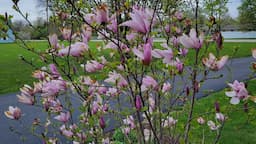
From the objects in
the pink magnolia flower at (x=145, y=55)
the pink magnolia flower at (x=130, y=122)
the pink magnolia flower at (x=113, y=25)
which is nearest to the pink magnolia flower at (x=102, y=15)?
the pink magnolia flower at (x=113, y=25)

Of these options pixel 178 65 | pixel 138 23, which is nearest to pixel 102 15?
pixel 138 23

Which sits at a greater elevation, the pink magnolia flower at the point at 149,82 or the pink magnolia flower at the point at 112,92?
the pink magnolia flower at the point at 149,82

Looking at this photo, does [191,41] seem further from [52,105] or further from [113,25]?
[52,105]

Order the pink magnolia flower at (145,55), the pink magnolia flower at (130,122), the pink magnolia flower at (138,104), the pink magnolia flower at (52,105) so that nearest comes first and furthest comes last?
1. the pink magnolia flower at (145,55)
2. the pink magnolia flower at (138,104)
3. the pink magnolia flower at (52,105)
4. the pink magnolia flower at (130,122)

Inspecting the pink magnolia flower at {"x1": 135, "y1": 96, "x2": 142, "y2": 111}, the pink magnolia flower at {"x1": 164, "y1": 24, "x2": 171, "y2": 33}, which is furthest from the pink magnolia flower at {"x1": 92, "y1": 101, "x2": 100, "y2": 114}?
the pink magnolia flower at {"x1": 164, "y1": 24, "x2": 171, "y2": 33}

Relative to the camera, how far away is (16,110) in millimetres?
2031

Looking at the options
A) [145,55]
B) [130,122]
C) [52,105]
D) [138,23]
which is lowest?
[130,122]

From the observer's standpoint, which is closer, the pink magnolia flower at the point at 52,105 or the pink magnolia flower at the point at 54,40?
the pink magnolia flower at the point at 54,40

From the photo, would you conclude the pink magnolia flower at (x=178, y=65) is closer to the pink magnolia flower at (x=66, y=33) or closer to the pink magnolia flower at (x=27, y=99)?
the pink magnolia flower at (x=66, y=33)

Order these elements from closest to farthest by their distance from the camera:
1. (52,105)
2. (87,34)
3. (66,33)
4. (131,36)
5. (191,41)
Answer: (191,41) < (131,36) < (87,34) < (66,33) < (52,105)

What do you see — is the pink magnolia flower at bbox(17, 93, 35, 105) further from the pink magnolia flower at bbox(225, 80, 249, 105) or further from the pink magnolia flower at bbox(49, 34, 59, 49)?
the pink magnolia flower at bbox(225, 80, 249, 105)

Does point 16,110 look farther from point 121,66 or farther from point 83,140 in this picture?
point 121,66

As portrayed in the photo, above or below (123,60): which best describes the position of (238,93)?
below

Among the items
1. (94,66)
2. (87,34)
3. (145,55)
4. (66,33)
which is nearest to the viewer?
(145,55)
